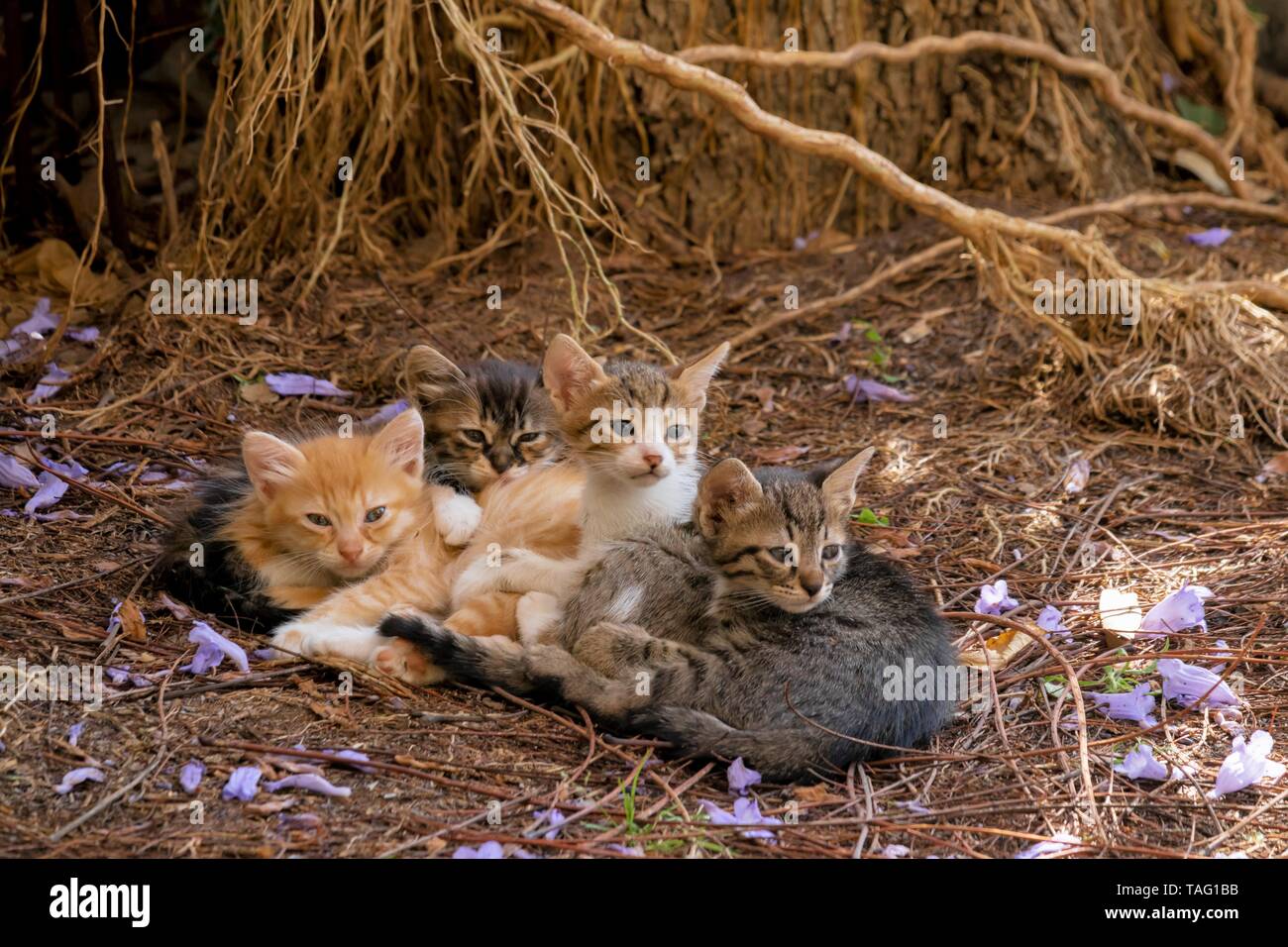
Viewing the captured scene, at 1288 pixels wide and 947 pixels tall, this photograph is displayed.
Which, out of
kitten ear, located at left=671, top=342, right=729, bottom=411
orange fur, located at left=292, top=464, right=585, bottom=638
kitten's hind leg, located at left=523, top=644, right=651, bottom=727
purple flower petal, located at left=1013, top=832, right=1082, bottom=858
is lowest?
purple flower petal, located at left=1013, top=832, right=1082, bottom=858

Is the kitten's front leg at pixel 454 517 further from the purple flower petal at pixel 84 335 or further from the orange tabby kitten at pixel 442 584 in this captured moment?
the purple flower petal at pixel 84 335

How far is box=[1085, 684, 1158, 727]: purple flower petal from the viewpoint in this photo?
342 centimetres

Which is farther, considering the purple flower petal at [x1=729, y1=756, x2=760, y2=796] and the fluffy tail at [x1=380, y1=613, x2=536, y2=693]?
the fluffy tail at [x1=380, y1=613, x2=536, y2=693]

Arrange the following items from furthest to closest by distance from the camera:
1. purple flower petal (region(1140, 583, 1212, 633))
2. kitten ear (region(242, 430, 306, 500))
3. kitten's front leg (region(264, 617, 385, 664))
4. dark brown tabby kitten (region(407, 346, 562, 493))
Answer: dark brown tabby kitten (region(407, 346, 562, 493))
kitten ear (region(242, 430, 306, 500))
purple flower petal (region(1140, 583, 1212, 633))
kitten's front leg (region(264, 617, 385, 664))

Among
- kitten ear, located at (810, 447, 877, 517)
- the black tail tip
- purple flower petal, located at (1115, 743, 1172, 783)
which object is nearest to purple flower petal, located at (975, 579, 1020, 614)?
kitten ear, located at (810, 447, 877, 517)

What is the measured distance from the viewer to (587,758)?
316 centimetres

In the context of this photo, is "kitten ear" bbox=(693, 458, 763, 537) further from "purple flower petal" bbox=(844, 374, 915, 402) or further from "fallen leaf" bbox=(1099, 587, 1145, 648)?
"purple flower petal" bbox=(844, 374, 915, 402)

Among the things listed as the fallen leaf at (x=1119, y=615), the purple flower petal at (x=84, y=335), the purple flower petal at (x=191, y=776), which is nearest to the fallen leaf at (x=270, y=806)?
the purple flower petal at (x=191, y=776)

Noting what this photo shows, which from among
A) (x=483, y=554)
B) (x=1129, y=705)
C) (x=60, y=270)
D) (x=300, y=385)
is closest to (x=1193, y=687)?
(x=1129, y=705)

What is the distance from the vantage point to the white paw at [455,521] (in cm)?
405

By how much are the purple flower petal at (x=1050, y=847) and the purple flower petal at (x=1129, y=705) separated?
0.61 m

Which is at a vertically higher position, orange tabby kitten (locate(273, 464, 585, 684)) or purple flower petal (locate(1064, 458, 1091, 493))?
purple flower petal (locate(1064, 458, 1091, 493))

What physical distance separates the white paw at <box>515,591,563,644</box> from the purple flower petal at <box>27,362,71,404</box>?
7.42ft
